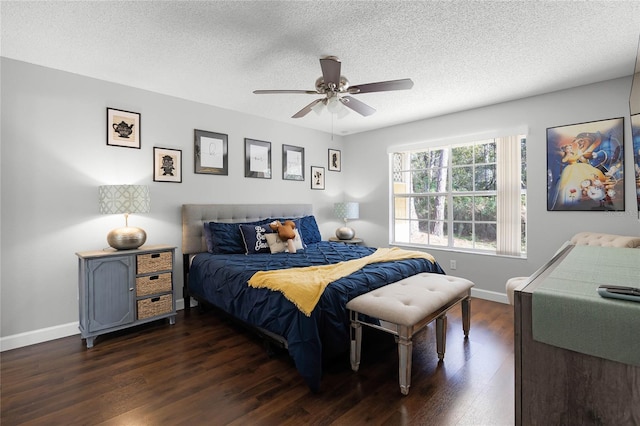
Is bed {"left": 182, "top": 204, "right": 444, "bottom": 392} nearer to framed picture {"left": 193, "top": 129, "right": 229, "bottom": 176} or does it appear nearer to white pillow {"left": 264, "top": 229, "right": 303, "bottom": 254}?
white pillow {"left": 264, "top": 229, "right": 303, "bottom": 254}

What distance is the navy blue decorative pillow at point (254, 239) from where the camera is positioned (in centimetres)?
365

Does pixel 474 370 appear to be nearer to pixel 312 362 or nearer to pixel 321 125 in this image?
pixel 312 362

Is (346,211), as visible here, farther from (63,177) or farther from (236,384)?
(63,177)

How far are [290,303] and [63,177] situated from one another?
8.50ft

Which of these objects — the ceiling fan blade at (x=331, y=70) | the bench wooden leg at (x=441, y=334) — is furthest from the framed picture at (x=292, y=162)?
the bench wooden leg at (x=441, y=334)

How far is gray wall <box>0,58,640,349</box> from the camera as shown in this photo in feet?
8.99

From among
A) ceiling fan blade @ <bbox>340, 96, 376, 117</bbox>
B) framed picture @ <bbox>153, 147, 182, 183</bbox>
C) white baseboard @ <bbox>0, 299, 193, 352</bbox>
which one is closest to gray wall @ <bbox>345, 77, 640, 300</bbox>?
ceiling fan blade @ <bbox>340, 96, 376, 117</bbox>

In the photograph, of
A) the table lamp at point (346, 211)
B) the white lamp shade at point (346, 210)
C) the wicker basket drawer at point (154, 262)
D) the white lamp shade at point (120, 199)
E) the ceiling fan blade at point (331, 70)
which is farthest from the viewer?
the white lamp shade at point (346, 210)

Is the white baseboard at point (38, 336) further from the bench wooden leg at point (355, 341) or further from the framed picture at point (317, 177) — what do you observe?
the framed picture at point (317, 177)

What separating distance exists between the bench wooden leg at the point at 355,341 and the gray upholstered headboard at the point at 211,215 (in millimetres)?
2344

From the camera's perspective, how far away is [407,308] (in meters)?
2.01

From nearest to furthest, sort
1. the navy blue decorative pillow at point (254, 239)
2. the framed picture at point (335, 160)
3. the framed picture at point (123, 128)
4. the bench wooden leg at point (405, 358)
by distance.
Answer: the bench wooden leg at point (405, 358), the framed picture at point (123, 128), the navy blue decorative pillow at point (254, 239), the framed picture at point (335, 160)

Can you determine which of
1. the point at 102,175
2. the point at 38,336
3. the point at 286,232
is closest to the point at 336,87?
the point at 286,232

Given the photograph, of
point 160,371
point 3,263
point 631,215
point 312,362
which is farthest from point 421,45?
point 3,263
